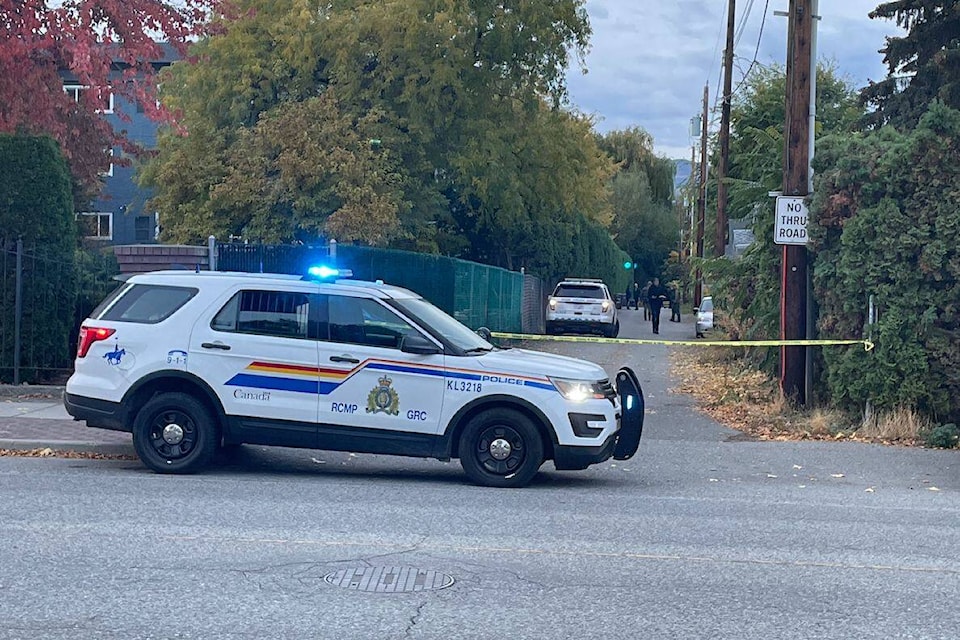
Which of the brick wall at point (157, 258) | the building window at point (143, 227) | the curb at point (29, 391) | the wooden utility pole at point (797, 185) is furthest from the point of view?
the building window at point (143, 227)

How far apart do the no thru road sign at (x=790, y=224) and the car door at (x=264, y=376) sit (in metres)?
7.20

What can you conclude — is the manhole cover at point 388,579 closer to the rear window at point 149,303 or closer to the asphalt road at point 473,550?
the asphalt road at point 473,550

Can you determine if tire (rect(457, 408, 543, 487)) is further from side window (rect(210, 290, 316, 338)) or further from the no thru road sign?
the no thru road sign

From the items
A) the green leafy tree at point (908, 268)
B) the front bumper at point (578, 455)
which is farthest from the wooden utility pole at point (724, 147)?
the front bumper at point (578, 455)

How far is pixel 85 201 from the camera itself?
114 feet

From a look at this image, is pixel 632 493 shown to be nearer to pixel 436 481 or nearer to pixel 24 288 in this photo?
pixel 436 481

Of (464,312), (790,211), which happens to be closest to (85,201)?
(464,312)

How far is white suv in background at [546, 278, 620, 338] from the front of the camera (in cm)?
3428

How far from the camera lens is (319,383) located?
33.5ft

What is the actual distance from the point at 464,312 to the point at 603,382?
14.4 metres

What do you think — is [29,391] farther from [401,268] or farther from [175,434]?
[401,268]

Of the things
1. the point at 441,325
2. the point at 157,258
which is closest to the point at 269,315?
the point at 441,325

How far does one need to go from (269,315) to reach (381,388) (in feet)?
3.88

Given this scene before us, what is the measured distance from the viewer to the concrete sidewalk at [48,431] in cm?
1177
